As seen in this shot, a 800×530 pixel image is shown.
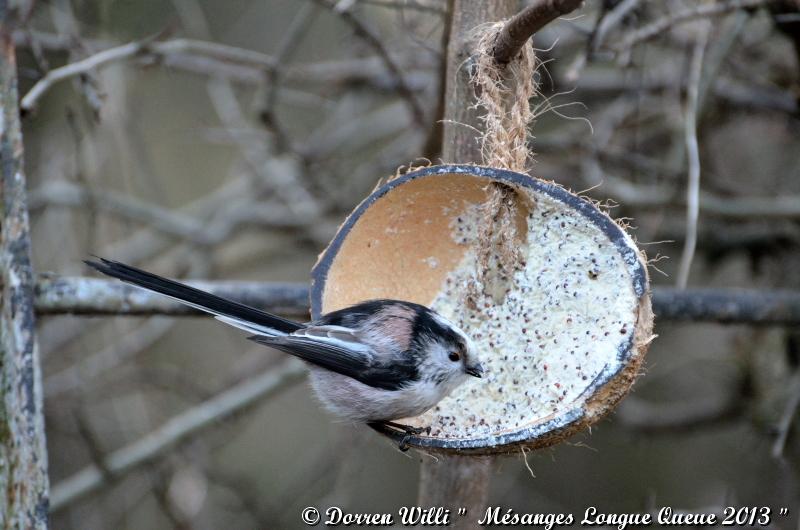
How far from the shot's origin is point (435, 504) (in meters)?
2.29

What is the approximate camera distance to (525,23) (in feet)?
5.90

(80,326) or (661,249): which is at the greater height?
(661,249)

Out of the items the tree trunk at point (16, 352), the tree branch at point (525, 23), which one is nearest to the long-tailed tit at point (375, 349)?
the tree trunk at point (16, 352)

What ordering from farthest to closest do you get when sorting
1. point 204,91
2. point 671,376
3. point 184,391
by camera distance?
1. point 204,91
2. point 671,376
3. point 184,391

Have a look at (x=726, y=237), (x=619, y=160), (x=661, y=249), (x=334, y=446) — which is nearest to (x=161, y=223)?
(x=334, y=446)

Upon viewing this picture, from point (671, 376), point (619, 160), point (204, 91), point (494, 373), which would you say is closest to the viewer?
point (494, 373)

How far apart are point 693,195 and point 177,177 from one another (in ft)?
13.0

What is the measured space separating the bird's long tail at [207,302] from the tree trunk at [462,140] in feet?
1.89

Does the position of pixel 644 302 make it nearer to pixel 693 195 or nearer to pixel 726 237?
pixel 693 195

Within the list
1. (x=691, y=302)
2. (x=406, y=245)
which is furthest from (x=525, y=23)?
(x=691, y=302)

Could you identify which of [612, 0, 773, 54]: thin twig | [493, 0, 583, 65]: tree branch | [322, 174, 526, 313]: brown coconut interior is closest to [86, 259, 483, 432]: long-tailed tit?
[322, 174, 526, 313]: brown coconut interior

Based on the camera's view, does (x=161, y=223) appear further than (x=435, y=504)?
Yes

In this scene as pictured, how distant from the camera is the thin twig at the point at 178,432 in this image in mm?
3297

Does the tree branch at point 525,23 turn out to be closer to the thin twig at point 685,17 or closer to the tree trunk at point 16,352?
the thin twig at point 685,17
